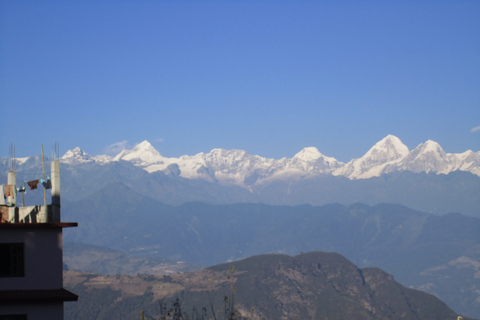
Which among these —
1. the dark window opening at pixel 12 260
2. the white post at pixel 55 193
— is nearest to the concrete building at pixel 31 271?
the dark window opening at pixel 12 260

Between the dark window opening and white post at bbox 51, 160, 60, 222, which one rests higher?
white post at bbox 51, 160, 60, 222

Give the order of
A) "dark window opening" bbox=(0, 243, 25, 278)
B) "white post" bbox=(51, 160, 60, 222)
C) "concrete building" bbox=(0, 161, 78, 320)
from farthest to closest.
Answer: "white post" bbox=(51, 160, 60, 222) → "dark window opening" bbox=(0, 243, 25, 278) → "concrete building" bbox=(0, 161, 78, 320)

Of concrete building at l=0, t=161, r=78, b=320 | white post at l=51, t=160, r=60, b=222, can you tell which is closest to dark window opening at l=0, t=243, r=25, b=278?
concrete building at l=0, t=161, r=78, b=320

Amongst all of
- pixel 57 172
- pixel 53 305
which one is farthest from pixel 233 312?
pixel 57 172

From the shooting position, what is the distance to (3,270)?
31906 mm

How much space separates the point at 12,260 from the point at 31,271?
923mm

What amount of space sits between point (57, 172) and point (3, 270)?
478cm

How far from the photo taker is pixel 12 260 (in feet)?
105

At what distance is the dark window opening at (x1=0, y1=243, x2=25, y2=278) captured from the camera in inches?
1257

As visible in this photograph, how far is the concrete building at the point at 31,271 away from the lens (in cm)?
3177

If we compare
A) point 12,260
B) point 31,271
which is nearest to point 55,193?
point 12,260

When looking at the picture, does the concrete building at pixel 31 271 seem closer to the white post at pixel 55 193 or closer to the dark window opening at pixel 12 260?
the dark window opening at pixel 12 260

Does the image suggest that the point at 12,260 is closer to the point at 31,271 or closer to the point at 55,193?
the point at 31,271

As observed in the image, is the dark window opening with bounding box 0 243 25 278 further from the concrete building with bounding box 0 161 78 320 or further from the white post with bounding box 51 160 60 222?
the white post with bounding box 51 160 60 222
